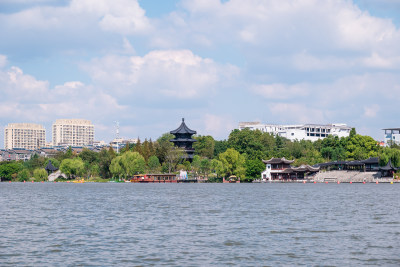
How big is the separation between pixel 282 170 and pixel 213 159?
13.9 m

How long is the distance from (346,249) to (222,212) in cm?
1689

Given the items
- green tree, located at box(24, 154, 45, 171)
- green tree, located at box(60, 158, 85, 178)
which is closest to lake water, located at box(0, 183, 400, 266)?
green tree, located at box(60, 158, 85, 178)

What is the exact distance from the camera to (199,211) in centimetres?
3834

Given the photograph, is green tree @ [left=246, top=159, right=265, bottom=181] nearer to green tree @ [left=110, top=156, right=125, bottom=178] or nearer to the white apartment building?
green tree @ [left=110, top=156, right=125, bottom=178]

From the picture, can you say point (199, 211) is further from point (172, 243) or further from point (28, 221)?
point (172, 243)

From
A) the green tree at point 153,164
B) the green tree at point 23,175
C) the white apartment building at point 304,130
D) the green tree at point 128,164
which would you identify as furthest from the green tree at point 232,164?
the white apartment building at point 304,130

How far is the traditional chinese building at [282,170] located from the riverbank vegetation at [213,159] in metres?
3.12

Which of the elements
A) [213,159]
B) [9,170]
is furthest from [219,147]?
[9,170]

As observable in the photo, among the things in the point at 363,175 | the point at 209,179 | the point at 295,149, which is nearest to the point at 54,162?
the point at 209,179

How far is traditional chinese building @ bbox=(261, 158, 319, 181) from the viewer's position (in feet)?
374

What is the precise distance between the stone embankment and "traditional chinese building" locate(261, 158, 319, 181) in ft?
6.02

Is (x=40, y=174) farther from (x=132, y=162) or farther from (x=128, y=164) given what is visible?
(x=132, y=162)

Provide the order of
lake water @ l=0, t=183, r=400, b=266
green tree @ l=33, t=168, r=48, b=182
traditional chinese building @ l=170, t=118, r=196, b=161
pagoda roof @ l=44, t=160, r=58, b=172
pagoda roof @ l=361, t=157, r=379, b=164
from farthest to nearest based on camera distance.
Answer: traditional chinese building @ l=170, t=118, r=196, b=161 → pagoda roof @ l=44, t=160, r=58, b=172 → green tree @ l=33, t=168, r=48, b=182 → pagoda roof @ l=361, t=157, r=379, b=164 → lake water @ l=0, t=183, r=400, b=266

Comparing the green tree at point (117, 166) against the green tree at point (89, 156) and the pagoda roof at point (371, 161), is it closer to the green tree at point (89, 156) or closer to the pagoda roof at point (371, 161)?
the green tree at point (89, 156)
